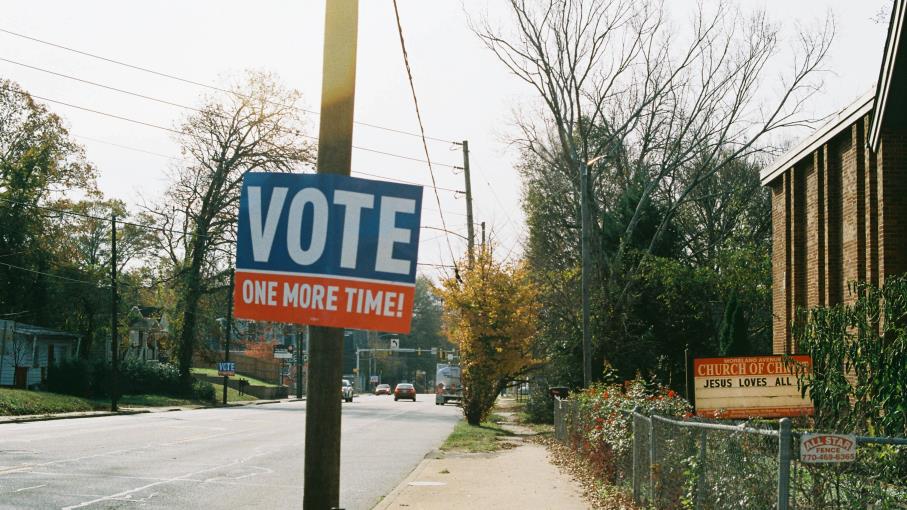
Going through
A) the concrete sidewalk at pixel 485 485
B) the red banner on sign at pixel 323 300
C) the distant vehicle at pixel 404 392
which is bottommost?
the distant vehicle at pixel 404 392

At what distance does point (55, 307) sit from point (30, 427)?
3286 centimetres

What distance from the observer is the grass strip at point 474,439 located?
80.6 feet

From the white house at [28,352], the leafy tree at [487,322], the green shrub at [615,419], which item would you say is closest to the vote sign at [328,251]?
the green shrub at [615,419]

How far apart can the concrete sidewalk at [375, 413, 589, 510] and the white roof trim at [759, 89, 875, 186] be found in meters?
9.02

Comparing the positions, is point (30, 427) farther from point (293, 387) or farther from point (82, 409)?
point (293, 387)

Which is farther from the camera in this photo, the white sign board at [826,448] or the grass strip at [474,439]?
the grass strip at [474,439]

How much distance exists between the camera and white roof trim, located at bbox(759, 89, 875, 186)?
61.5ft

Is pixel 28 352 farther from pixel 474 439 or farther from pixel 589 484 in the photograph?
pixel 589 484

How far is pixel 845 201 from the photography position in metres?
20.6

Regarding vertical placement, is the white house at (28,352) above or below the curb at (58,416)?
above

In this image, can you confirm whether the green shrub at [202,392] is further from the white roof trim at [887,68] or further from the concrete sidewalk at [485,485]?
the white roof trim at [887,68]

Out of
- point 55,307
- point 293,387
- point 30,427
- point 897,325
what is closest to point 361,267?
point 897,325

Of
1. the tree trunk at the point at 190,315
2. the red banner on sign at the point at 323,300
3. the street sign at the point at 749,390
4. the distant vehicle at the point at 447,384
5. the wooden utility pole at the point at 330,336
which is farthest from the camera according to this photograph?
the distant vehicle at the point at 447,384

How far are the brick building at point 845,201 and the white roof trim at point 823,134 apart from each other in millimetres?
23
